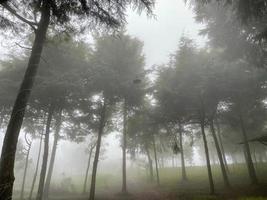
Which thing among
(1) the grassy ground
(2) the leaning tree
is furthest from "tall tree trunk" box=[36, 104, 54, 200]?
(2) the leaning tree

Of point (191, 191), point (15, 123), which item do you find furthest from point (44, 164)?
point (191, 191)

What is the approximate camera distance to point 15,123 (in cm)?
622

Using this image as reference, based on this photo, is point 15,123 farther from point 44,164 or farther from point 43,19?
point 44,164

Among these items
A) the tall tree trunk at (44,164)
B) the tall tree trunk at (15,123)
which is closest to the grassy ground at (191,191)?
the tall tree trunk at (44,164)

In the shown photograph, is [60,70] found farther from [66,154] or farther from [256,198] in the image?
[66,154]

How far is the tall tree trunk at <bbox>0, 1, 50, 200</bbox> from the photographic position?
18.4 feet

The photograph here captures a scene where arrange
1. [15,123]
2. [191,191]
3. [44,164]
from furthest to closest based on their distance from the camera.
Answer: [191,191] → [44,164] → [15,123]

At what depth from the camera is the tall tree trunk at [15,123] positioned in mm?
5610

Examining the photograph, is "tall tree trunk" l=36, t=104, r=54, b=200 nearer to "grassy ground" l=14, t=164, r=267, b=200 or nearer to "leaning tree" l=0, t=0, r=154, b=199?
"grassy ground" l=14, t=164, r=267, b=200

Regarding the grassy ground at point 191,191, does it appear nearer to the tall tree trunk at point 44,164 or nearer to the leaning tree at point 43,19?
the tall tree trunk at point 44,164

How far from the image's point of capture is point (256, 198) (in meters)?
11.0

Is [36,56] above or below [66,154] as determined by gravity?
below

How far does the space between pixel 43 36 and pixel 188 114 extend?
13874 millimetres

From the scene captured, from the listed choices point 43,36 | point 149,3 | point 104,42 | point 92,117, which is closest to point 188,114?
point 92,117
